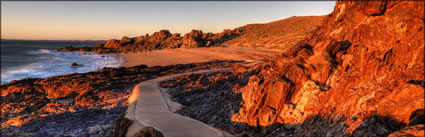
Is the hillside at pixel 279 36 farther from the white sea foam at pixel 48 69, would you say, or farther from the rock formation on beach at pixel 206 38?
the white sea foam at pixel 48 69

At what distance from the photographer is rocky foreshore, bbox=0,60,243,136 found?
15.0 metres

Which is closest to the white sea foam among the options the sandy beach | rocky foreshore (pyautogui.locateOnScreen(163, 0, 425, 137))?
the sandy beach

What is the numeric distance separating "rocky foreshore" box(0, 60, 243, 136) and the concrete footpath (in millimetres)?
2005

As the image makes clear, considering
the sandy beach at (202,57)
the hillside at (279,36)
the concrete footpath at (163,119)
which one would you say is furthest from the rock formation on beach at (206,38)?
the concrete footpath at (163,119)

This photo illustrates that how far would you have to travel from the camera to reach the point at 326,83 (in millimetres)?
9000

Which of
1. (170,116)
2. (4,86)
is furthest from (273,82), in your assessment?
(4,86)

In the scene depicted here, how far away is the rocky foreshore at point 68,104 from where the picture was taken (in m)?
15.0

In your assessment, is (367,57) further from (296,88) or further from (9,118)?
(9,118)

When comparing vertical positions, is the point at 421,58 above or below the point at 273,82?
above

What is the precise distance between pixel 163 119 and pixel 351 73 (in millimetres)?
8574

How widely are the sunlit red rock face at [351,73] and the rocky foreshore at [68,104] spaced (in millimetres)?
9386

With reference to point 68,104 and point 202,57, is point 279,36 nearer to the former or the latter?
point 202,57

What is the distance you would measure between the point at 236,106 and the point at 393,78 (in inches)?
290

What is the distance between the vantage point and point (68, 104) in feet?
67.1
